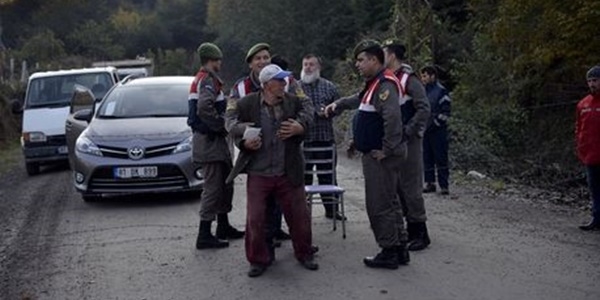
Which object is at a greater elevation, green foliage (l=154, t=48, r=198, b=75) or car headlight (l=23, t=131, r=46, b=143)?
green foliage (l=154, t=48, r=198, b=75)

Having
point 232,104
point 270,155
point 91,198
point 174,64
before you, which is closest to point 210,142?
point 232,104

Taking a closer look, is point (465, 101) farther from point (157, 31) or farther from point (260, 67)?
point (157, 31)

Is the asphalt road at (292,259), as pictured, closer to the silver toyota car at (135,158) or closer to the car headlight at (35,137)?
the silver toyota car at (135,158)

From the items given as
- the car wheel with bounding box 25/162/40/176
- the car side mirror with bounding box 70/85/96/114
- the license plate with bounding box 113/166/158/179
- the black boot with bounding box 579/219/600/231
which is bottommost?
the black boot with bounding box 579/219/600/231

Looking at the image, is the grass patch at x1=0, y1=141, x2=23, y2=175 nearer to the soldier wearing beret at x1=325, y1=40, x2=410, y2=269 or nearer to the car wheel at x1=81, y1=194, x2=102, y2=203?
the car wheel at x1=81, y1=194, x2=102, y2=203

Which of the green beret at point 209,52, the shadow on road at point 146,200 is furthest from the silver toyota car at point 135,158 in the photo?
the green beret at point 209,52

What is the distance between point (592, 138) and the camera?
857cm

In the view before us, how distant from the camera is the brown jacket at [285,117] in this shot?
663 cm

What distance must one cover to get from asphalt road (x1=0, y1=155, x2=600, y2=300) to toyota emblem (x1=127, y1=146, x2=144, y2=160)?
0.68 metres

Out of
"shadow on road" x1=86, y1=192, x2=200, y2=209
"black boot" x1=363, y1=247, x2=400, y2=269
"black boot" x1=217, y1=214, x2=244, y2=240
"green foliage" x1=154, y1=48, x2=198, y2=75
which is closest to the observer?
"black boot" x1=363, y1=247, x2=400, y2=269

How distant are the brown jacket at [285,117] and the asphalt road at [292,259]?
36.3 inches

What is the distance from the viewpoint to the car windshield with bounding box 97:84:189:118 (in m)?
11.0

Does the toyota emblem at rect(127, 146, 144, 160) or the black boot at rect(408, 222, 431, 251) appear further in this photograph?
the toyota emblem at rect(127, 146, 144, 160)

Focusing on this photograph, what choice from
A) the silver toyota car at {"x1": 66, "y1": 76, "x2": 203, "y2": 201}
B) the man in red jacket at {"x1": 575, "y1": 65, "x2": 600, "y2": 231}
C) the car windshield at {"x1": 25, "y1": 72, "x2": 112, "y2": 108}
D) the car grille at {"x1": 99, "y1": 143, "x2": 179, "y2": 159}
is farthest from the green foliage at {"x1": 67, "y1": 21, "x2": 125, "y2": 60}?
the man in red jacket at {"x1": 575, "y1": 65, "x2": 600, "y2": 231}
